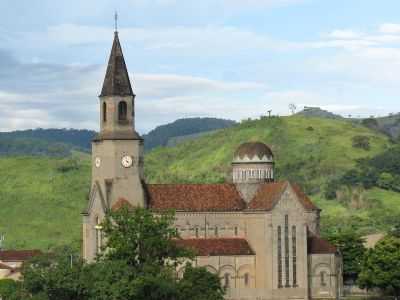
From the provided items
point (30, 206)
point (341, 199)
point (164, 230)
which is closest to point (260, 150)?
point (164, 230)

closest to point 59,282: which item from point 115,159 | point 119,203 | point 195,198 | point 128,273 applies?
point 128,273

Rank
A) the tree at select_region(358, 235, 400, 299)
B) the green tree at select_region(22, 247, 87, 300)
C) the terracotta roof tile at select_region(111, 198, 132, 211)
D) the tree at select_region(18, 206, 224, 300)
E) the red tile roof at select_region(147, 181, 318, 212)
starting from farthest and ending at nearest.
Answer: the tree at select_region(358, 235, 400, 299) → the red tile roof at select_region(147, 181, 318, 212) → the terracotta roof tile at select_region(111, 198, 132, 211) → the green tree at select_region(22, 247, 87, 300) → the tree at select_region(18, 206, 224, 300)

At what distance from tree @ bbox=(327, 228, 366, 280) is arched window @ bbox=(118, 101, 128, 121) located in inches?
1010

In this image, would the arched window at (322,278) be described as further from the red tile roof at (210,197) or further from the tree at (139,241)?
the tree at (139,241)

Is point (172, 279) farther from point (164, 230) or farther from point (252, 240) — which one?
point (252, 240)

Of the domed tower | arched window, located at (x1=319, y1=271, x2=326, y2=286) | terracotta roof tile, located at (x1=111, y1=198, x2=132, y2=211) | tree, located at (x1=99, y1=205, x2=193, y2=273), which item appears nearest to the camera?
tree, located at (x1=99, y1=205, x2=193, y2=273)

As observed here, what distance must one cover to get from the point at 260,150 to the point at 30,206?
90.1m

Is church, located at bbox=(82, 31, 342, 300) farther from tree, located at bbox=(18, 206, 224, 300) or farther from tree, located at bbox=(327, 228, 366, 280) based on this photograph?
tree, located at bbox=(18, 206, 224, 300)

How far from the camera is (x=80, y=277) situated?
82.5m

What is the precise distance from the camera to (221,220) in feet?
356

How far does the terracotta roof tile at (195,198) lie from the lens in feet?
352

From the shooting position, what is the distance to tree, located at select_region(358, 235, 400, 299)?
4250 inches

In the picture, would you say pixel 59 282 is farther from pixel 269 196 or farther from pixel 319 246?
pixel 319 246

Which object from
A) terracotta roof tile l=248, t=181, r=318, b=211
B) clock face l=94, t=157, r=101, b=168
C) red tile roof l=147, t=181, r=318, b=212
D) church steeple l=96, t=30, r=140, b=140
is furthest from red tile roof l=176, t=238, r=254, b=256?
church steeple l=96, t=30, r=140, b=140
